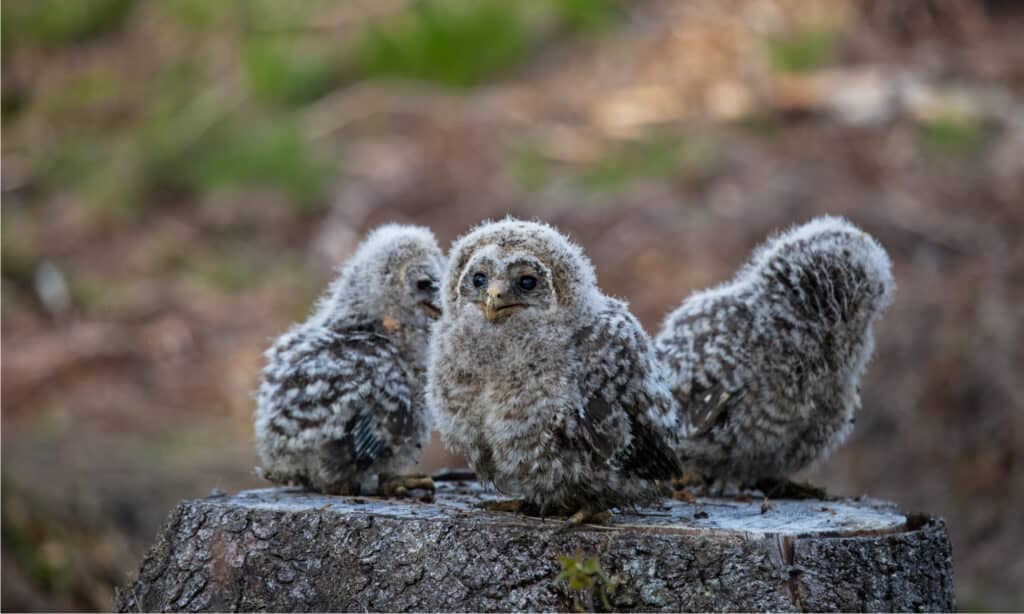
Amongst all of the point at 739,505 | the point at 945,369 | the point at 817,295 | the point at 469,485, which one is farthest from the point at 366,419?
the point at 945,369

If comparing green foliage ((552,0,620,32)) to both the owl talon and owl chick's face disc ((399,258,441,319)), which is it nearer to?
owl chick's face disc ((399,258,441,319))

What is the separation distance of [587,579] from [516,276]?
3.24 feet

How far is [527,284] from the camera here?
13.5ft

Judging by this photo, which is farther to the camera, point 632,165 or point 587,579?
point 632,165

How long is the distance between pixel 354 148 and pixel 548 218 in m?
3.15

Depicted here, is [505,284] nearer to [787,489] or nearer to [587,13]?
[787,489]

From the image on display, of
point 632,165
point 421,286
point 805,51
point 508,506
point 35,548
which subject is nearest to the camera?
point 508,506

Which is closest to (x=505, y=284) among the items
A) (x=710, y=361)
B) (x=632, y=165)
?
(x=710, y=361)

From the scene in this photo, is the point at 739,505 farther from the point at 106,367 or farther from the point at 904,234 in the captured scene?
the point at 106,367

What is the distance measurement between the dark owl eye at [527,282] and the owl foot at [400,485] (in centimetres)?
114

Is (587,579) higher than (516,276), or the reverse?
(516,276)

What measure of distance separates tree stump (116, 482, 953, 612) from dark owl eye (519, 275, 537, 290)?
0.77m

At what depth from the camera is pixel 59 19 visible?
14.7 metres

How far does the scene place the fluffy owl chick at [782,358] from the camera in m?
4.94
